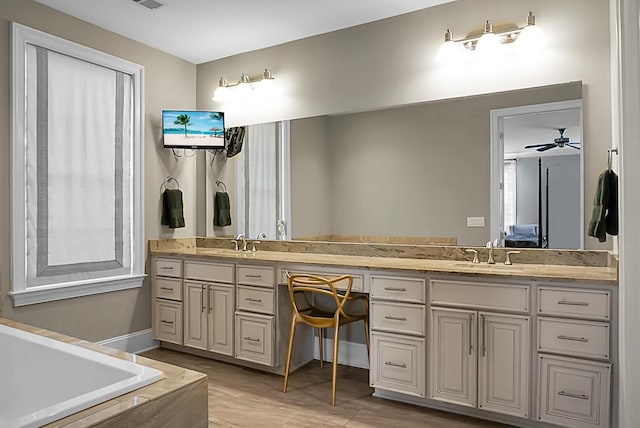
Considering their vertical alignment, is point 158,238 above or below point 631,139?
below

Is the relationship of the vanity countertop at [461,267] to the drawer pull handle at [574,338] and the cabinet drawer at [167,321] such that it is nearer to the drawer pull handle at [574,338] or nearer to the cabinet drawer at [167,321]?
the drawer pull handle at [574,338]

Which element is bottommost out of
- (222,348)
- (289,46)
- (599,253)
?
(222,348)

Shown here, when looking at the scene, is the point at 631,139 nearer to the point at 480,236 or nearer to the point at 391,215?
the point at 480,236

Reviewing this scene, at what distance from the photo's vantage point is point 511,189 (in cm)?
288

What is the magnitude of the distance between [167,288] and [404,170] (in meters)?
2.17

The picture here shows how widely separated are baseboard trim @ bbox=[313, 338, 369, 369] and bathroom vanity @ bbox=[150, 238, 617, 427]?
17 centimetres

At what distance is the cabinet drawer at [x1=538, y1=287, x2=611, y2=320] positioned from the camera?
2156 millimetres

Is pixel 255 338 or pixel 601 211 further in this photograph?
pixel 255 338

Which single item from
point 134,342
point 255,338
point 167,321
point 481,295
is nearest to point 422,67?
point 481,295

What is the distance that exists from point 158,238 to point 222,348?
1.20m

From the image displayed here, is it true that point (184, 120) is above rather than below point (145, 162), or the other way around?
above

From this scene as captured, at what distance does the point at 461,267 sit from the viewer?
8.76ft

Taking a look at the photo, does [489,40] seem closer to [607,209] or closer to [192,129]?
[607,209]

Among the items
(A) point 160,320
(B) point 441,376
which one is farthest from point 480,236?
(A) point 160,320
